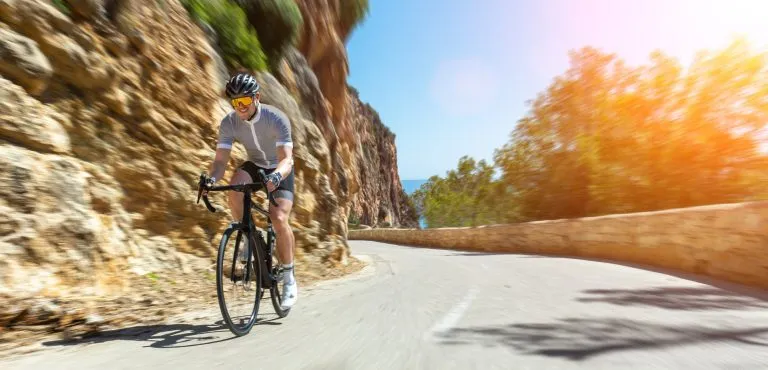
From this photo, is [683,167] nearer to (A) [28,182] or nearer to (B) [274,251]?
(B) [274,251]

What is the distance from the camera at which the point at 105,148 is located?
18.9 feet

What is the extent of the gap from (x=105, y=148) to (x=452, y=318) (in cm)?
470

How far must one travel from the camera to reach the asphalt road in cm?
287

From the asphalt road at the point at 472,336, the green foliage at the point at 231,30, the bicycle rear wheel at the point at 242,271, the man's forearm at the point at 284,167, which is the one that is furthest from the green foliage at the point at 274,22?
the bicycle rear wheel at the point at 242,271

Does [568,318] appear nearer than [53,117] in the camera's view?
Yes

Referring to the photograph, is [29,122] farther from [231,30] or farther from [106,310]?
[231,30]

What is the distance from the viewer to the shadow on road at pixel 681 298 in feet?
15.7

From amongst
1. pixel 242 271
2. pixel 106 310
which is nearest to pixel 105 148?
pixel 106 310

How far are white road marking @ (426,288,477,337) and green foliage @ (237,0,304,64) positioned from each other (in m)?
8.44

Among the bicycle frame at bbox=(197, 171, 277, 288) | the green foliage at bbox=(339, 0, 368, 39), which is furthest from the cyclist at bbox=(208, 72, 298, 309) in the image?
the green foliage at bbox=(339, 0, 368, 39)

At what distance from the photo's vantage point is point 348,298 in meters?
5.55

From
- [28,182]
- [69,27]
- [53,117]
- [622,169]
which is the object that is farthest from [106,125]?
[622,169]

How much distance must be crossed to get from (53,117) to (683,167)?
15.1m

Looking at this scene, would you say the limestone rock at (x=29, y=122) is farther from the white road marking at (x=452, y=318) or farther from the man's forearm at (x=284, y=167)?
the white road marking at (x=452, y=318)
